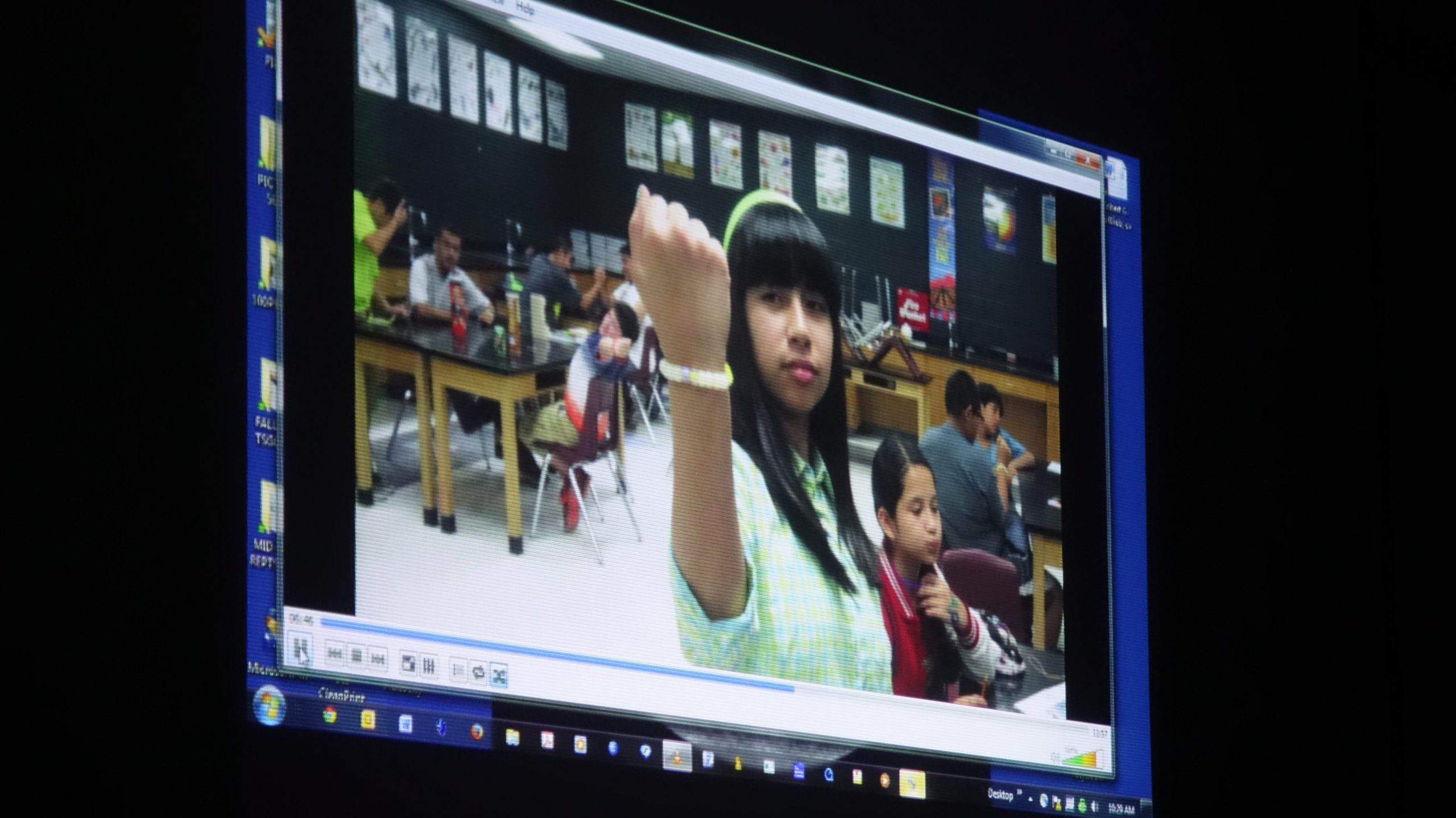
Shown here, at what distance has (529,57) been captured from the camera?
172cm

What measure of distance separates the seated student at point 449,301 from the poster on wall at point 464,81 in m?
0.13

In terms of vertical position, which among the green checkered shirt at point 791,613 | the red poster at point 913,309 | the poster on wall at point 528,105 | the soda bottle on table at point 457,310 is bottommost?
the green checkered shirt at point 791,613

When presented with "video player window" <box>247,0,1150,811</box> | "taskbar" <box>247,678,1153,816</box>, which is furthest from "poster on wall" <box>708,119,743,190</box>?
"taskbar" <box>247,678,1153,816</box>

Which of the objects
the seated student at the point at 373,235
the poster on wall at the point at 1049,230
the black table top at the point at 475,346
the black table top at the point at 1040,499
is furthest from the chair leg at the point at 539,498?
the poster on wall at the point at 1049,230

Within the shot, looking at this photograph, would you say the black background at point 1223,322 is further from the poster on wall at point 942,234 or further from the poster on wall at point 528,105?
the poster on wall at point 528,105

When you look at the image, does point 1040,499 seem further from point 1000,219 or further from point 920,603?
point 1000,219

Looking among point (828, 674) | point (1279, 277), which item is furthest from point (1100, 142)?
point (828, 674)

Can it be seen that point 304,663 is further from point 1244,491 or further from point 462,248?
point 1244,491

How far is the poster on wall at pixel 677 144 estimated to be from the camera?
1.82 meters

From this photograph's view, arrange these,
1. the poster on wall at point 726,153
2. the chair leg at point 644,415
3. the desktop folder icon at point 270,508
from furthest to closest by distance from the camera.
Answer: the poster on wall at point 726,153, the chair leg at point 644,415, the desktop folder icon at point 270,508

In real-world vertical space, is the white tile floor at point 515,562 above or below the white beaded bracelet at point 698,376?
below

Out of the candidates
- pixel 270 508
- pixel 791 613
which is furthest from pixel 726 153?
pixel 270 508

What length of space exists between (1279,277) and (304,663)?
174 centimetres

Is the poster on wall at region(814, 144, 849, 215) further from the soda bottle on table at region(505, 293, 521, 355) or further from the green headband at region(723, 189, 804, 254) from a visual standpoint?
the soda bottle on table at region(505, 293, 521, 355)
